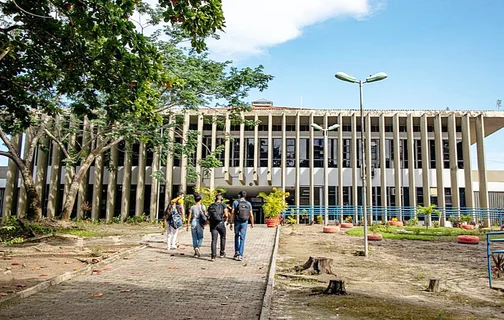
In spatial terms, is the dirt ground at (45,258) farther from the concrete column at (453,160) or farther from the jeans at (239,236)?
the concrete column at (453,160)

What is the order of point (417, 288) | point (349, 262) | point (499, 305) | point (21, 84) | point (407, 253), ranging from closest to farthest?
point (499, 305)
point (417, 288)
point (21, 84)
point (349, 262)
point (407, 253)

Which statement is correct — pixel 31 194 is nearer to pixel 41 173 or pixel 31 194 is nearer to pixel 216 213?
pixel 41 173

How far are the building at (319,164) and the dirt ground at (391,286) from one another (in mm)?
14178

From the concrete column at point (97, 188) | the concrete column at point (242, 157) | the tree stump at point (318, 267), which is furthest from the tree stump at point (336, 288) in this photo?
the concrete column at point (97, 188)

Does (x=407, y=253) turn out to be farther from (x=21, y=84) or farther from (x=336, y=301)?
(x=21, y=84)

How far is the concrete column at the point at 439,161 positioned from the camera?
28.5 m

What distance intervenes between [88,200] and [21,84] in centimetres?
2290

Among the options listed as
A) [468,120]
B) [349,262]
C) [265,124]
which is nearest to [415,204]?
[468,120]

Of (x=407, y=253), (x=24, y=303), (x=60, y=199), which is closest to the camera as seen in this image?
(x=24, y=303)

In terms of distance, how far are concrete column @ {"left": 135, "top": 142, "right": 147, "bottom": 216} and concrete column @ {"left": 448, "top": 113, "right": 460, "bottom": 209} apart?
68.1ft

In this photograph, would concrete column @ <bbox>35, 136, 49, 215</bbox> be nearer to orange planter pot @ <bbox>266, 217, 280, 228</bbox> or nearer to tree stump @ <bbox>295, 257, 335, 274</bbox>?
orange planter pot @ <bbox>266, 217, 280, 228</bbox>

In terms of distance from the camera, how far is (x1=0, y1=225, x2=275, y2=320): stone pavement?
5.98 m

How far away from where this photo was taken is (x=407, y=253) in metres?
14.2

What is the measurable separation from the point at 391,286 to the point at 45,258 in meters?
8.56
